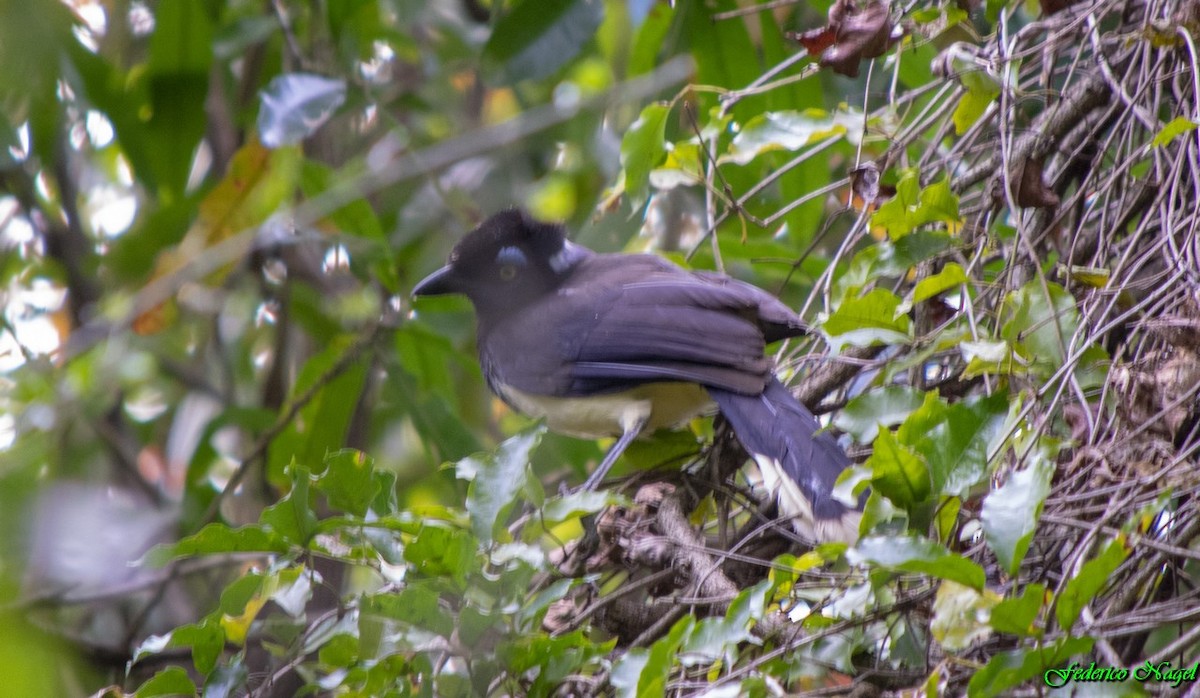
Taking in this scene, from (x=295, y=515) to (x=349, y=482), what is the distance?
5.6 inches

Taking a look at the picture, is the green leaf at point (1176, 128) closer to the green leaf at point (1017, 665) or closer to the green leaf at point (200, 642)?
the green leaf at point (1017, 665)

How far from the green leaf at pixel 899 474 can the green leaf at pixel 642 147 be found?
4.55 feet

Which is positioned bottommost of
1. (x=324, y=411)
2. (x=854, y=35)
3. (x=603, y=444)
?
(x=603, y=444)

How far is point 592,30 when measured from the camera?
3984 mm

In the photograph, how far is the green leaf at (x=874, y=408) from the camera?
221 cm

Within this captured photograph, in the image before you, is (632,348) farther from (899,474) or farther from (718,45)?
(899,474)

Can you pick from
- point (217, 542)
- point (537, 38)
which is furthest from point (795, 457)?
point (537, 38)

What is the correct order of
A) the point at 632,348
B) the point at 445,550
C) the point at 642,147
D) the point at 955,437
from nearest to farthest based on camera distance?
the point at 955,437 → the point at 445,550 → the point at 642,147 → the point at 632,348

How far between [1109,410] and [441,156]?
371 centimetres

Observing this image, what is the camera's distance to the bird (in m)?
2.79

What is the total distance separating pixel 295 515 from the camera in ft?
6.93

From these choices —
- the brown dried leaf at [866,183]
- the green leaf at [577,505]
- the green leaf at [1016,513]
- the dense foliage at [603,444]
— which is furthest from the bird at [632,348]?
the green leaf at [1016,513]

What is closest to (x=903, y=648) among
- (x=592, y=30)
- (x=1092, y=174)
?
(x=1092, y=174)

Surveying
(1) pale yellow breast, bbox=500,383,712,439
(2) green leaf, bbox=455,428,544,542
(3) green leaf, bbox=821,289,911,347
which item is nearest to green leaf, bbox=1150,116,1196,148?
(3) green leaf, bbox=821,289,911,347
